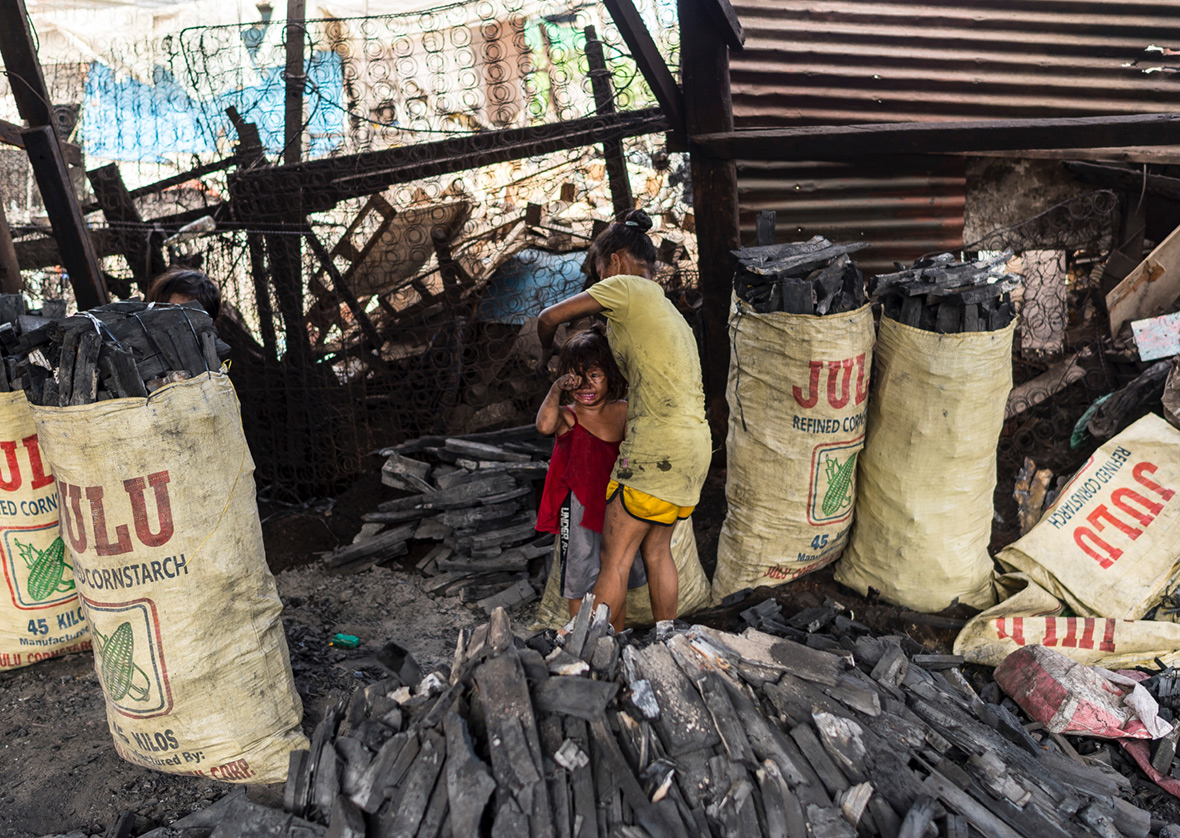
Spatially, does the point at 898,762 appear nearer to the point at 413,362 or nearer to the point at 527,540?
the point at 527,540

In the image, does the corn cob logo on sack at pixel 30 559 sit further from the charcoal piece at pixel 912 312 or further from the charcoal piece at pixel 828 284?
the charcoal piece at pixel 912 312

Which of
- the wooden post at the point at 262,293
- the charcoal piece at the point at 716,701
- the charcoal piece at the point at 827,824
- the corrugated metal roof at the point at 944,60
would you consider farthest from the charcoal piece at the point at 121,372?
the corrugated metal roof at the point at 944,60

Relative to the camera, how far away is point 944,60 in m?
5.85

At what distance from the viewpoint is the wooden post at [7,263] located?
442 cm

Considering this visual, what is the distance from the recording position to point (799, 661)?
292cm

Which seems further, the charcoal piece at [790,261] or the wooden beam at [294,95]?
the wooden beam at [294,95]

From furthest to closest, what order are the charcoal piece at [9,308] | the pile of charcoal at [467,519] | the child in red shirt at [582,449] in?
the pile of charcoal at [467,519] → the child in red shirt at [582,449] → the charcoal piece at [9,308]

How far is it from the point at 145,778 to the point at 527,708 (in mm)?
1804

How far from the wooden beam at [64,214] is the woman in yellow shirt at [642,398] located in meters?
2.95

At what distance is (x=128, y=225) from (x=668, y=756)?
4.76m

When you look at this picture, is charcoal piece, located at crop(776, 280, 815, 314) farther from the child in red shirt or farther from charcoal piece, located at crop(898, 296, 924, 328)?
the child in red shirt

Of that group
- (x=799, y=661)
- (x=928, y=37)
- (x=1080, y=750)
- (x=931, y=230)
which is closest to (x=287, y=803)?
(x=799, y=661)

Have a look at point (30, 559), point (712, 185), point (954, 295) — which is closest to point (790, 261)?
point (954, 295)

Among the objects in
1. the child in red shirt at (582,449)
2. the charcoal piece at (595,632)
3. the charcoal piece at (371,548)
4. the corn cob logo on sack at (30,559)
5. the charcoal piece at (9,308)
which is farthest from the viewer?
the charcoal piece at (371,548)
